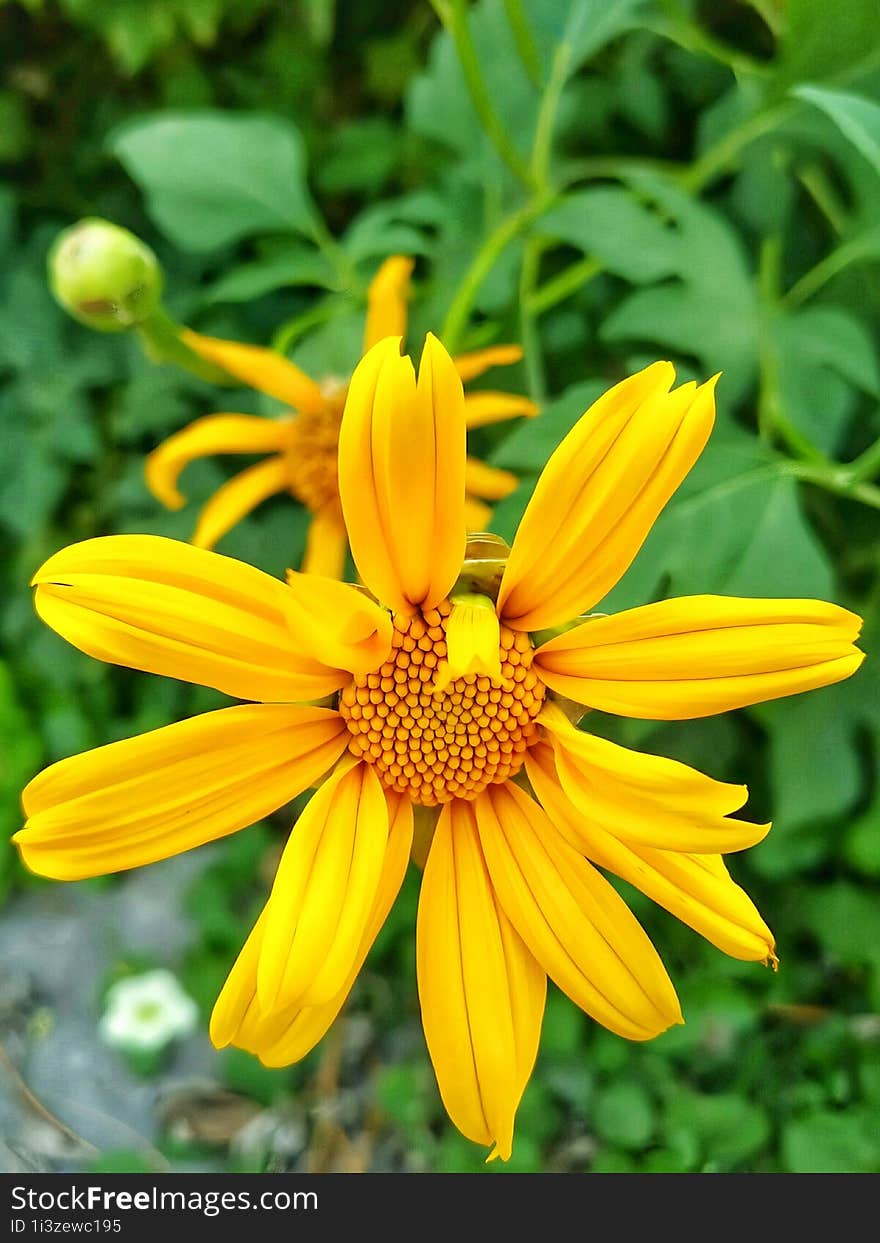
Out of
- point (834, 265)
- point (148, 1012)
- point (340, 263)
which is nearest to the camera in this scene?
point (834, 265)

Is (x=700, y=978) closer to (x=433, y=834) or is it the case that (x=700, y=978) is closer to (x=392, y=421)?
(x=433, y=834)

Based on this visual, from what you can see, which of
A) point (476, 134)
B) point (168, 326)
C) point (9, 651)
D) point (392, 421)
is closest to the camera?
point (392, 421)

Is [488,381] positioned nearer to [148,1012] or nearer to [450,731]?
[450,731]

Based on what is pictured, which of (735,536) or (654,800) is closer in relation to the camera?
(654,800)

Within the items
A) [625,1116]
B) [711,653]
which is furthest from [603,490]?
[625,1116]

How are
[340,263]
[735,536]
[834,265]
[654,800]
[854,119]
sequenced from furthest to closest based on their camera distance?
[340,263] < [834,265] < [735,536] < [854,119] < [654,800]

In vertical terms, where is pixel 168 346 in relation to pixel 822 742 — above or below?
above

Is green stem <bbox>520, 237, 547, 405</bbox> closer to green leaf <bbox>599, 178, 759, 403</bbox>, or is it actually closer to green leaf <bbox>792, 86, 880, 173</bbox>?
green leaf <bbox>599, 178, 759, 403</bbox>

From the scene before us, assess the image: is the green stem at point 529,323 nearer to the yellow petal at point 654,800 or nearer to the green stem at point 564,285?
the green stem at point 564,285
